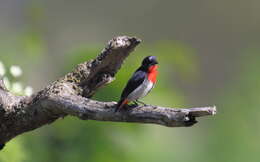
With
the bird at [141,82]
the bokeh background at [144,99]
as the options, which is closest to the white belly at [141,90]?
the bird at [141,82]

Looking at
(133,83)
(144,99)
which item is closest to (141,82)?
(133,83)

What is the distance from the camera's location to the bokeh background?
1.77 m

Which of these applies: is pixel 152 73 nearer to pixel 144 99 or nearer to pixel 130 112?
pixel 130 112

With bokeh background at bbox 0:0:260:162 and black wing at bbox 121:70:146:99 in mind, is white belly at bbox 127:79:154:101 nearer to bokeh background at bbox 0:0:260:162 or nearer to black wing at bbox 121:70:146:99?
black wing at bbox 121:70:146:99

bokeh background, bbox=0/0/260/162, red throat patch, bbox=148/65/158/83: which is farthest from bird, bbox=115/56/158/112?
bokeh background, bbox=0/0/260/162

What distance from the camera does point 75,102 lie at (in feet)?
3.34

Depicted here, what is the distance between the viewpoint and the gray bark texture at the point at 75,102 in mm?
983

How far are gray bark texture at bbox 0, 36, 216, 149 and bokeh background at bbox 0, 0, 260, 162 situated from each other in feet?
1.12

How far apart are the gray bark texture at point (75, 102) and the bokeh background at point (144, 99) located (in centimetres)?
34

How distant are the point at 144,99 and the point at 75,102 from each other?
0.94 meters

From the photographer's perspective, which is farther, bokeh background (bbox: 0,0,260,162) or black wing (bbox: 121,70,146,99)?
bokeh background (bbox: 0,0,260,162)

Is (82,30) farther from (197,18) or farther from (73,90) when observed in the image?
(73,90)

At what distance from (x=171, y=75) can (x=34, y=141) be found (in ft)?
2.05

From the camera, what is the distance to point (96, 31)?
306 centimetres
